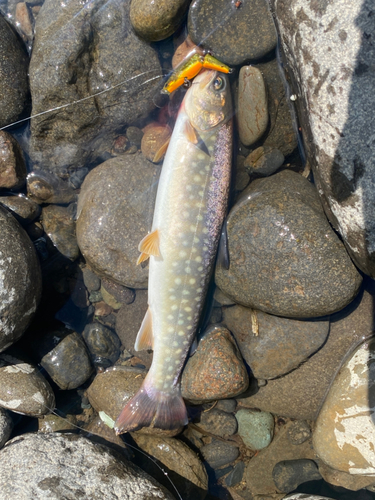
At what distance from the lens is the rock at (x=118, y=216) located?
3902mm

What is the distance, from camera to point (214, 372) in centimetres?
371

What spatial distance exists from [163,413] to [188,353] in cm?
70

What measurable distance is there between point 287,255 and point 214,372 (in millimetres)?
1494

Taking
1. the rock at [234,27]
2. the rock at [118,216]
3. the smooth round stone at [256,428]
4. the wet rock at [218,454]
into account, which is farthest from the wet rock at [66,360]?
the rock at [234,27]

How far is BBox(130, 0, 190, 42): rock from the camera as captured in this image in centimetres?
356

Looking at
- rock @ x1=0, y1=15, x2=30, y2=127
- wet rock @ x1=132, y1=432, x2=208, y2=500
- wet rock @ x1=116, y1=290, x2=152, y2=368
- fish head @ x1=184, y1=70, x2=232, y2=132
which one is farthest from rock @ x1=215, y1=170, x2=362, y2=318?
rock @ x1=0, y1=15, x2=30, y2=127

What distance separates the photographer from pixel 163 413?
12.3 feet

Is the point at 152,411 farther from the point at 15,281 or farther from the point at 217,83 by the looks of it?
the point at 217,83

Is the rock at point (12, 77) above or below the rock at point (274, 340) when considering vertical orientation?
above

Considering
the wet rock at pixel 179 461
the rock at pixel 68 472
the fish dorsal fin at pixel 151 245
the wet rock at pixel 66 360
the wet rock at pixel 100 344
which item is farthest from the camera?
the wet rock at pixel 100 344

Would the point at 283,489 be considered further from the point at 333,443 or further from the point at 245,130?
the point at 245,130

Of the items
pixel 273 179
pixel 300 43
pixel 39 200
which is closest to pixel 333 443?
pixel 273 179

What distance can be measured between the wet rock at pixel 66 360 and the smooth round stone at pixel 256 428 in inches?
78.8

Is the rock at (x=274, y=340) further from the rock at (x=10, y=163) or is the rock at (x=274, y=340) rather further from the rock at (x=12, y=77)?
the rock at (x=12, y=77)
